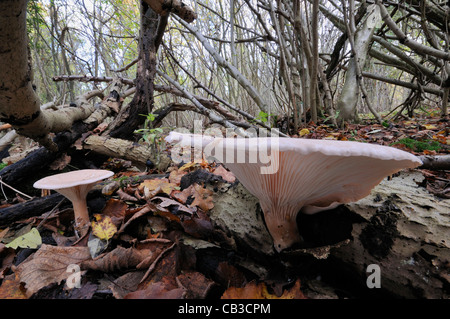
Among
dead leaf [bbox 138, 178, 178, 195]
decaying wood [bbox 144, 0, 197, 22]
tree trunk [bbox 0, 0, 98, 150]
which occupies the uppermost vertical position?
decaying wood [bbox 144, 0, 197, 22]

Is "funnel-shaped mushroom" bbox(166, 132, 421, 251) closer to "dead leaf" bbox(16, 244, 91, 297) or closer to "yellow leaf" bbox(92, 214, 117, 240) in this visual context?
"yellow leaf" bbox(92, 214, 117, 240)

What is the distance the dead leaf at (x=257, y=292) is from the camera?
922mm

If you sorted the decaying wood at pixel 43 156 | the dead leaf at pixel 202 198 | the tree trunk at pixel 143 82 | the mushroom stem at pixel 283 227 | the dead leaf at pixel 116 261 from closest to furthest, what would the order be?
1. the mushroom stem at pixel 283 227
2. the dead leaf at pixel 116 261
3. the dead leaf at pixel 202 198
4. the decaying wood at pixel 43 156
5. the tree trunk at pixel 143 82

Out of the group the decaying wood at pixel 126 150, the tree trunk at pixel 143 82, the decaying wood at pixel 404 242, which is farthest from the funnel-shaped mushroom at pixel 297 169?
the tree trunk at pixel 143 82

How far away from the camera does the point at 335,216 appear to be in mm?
1026

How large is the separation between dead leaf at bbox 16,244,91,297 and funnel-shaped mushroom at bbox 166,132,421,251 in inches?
37.8

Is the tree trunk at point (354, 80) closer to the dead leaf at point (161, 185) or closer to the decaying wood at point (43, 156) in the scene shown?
the dead leaf at point (161, 185)

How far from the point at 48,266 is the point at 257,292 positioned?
111cm

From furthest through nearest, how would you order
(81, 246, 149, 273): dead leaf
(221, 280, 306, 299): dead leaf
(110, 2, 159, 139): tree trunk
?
(110, 2, 159, 139): tree trunk < (81, 246, 149, 273): dead leaf < (221, 280, 306, 299): dead leaf

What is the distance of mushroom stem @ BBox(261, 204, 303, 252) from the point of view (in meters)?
1.05

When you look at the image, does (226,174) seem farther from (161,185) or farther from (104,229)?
(104,229)

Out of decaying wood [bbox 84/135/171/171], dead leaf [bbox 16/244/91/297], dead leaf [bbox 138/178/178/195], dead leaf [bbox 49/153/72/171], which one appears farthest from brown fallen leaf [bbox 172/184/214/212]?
dead leaf [bbox 49/153/72/171]

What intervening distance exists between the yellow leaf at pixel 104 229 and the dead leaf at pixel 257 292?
83cm
